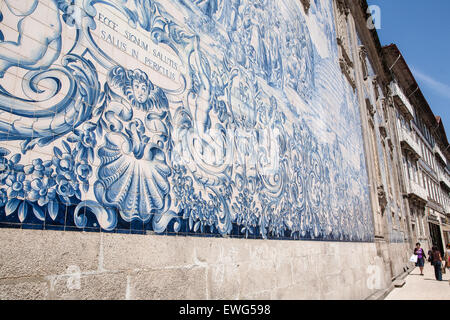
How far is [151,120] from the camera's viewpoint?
70.5 inches

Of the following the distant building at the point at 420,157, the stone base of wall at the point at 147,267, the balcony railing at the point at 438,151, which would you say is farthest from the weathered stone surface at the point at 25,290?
the balcony railing at the point at 438,151

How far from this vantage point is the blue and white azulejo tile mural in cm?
126

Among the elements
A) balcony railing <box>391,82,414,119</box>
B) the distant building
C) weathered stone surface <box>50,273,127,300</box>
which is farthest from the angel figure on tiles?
balcony railing <box>391,82,414,119</box>

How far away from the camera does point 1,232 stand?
3.64 feet

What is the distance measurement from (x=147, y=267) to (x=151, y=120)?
2.51 feet

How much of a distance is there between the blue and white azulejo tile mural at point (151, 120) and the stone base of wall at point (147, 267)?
0.21 ft

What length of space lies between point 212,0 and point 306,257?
2635 mm

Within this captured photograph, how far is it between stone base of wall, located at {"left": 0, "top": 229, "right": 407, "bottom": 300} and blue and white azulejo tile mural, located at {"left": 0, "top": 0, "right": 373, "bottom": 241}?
0.21 ft

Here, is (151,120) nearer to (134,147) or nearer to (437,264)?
(134,147)

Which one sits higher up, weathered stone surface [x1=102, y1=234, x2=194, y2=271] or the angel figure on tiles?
the angel figure on tiles

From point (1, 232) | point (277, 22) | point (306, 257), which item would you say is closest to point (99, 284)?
point (1, 232)

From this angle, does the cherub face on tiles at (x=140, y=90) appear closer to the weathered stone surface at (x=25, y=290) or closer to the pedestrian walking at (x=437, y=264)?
the weathered stone surface at (x=25, y=290)

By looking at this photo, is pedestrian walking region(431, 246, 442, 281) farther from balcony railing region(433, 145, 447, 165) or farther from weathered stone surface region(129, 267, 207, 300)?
balcony railing region(433, 145, 447, 165)

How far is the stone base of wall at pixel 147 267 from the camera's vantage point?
3.83 feet
